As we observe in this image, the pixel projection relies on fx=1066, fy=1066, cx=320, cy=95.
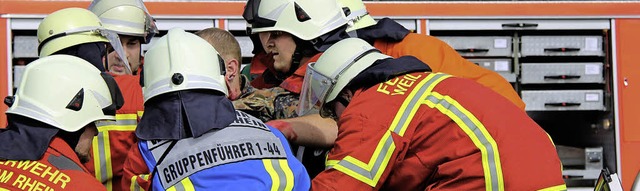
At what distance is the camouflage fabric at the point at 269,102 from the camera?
152 inches

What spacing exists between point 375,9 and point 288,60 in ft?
9.57

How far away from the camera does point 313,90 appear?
3.60 meters

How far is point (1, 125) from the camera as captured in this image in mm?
6379

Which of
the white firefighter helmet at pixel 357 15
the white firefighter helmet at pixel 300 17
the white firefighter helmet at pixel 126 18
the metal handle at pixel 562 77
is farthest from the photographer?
the metal handle at pixel 562 77

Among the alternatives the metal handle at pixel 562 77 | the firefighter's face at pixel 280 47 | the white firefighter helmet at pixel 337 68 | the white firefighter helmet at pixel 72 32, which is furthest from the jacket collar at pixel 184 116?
the metal handle at pixel 562 77

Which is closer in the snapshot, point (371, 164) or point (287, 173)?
point (287, 173)

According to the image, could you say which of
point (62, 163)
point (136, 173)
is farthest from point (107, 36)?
point (136, 173)

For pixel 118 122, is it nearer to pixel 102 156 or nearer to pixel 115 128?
pixel 115 128

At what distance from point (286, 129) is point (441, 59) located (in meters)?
1.02

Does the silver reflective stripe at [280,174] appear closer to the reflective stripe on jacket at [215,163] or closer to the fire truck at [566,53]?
the reflective stripe on jacket at [215,163]

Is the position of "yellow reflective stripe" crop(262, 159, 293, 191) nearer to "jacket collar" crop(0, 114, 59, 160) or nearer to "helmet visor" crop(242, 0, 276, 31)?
"jacket collar" crop(0, 114, 59, 160)

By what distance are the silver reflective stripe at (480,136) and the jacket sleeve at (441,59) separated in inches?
44.2

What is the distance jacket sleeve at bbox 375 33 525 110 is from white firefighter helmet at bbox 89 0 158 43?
1.07 metres

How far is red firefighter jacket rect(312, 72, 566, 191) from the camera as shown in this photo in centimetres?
322
